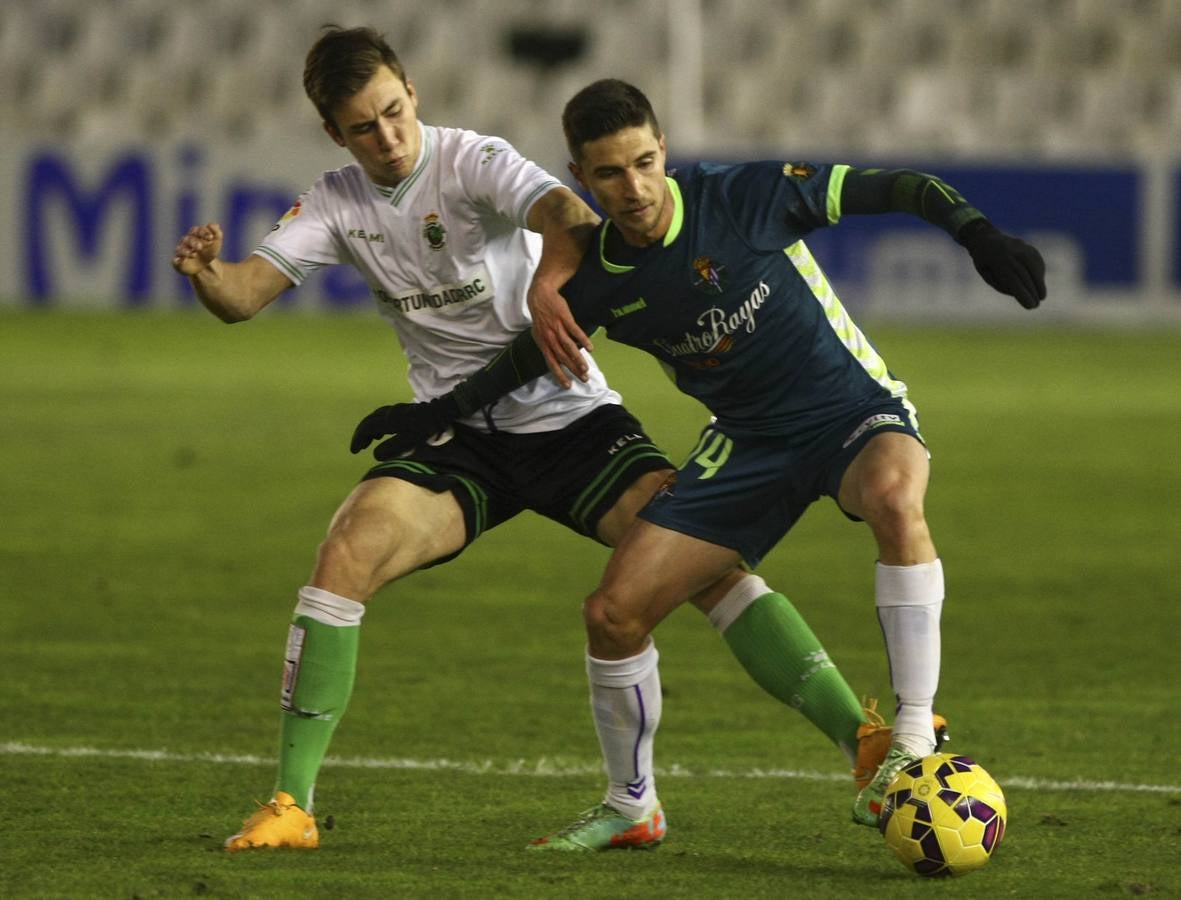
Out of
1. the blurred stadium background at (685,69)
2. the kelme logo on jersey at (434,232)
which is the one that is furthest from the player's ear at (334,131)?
the blurred stadium background at (685,69)

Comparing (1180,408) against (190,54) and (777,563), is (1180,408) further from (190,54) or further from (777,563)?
(190,54)

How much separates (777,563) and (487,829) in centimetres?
479

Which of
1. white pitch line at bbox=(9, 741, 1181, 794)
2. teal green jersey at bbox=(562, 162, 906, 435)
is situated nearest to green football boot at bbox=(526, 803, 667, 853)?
white pitch line at bbox=(9, 741, 1181, 794)

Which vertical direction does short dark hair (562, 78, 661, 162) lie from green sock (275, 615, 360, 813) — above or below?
above

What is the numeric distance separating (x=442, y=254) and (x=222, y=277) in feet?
1.88

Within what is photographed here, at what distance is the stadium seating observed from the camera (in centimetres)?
2903

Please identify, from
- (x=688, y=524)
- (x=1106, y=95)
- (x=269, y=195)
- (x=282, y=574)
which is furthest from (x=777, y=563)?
(x=1106, y=95)

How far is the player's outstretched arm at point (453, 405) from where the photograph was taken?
17.3ft

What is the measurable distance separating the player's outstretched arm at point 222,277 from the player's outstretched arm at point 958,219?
155cm

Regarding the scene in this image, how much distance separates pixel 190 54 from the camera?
30.4m

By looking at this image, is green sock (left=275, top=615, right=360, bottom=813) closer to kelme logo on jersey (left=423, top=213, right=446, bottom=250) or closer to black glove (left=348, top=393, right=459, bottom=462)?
black glove (left=348, top=393, right=459, bottom=462)

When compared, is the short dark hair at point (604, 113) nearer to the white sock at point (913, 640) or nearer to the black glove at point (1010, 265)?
the black glove at point (1010, 265)

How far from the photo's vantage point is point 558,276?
514 cm

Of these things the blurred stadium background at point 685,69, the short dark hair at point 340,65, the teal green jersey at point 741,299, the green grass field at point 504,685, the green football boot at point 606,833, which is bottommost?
the green grass field at point 504,685
